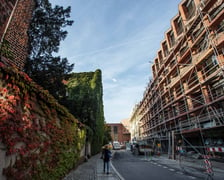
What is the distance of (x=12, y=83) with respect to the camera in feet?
10.5

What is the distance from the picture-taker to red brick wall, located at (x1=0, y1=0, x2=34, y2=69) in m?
3.53

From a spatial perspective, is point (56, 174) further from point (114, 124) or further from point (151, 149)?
point (114, 124)

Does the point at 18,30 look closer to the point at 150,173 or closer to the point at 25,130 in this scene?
the point at 25,130

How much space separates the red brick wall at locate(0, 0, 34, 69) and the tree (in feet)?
17.5

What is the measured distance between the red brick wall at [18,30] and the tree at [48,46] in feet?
17.5

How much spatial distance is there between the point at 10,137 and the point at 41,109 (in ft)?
5.67

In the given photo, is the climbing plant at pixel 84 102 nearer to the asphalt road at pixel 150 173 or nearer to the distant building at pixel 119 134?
the asphalt road at pixel 150 173

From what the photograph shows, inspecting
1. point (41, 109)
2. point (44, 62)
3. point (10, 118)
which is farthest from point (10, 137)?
point (44, 62)

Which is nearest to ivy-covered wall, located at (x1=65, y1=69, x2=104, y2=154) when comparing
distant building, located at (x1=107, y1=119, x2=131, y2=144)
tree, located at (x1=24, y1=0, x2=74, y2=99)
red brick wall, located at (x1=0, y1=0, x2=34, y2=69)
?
tree, located at (x1=24, y1=0, x2=74, y2=99)

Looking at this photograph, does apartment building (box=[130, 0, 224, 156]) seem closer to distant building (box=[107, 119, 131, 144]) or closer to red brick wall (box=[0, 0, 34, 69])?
red brick wall (box=[0, 0, 34, 69])

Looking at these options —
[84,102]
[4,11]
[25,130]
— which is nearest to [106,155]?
[25,130]

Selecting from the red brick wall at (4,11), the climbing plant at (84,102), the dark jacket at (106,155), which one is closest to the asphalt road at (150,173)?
the dark jacket at (106,155)

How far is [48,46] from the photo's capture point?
10398mm

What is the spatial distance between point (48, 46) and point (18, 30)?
22.8 ft
